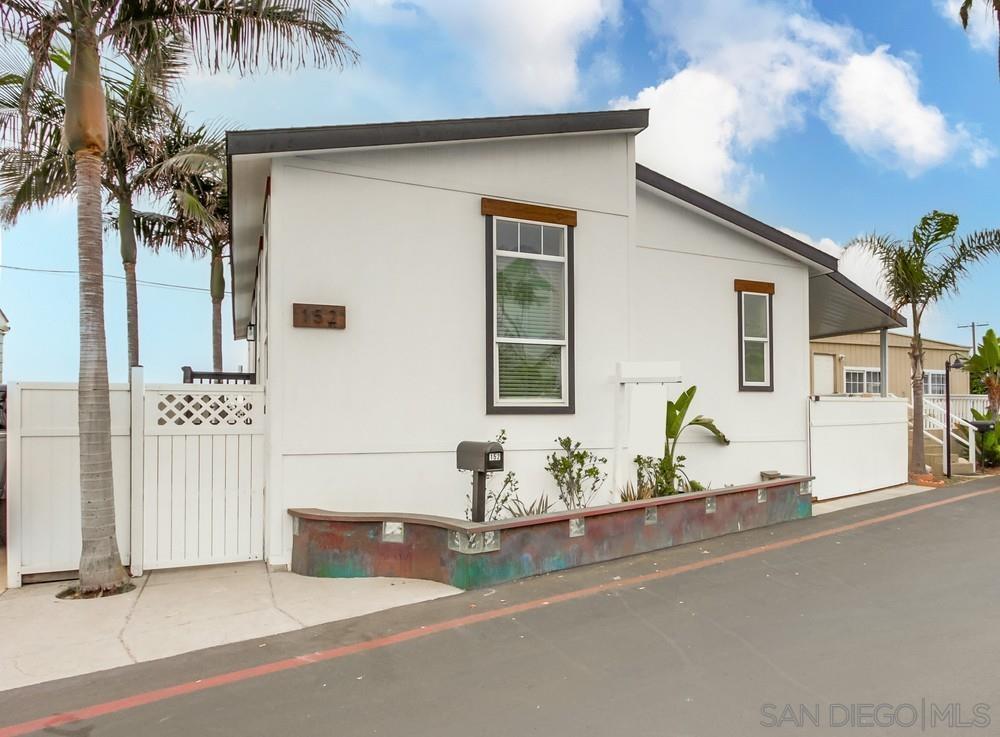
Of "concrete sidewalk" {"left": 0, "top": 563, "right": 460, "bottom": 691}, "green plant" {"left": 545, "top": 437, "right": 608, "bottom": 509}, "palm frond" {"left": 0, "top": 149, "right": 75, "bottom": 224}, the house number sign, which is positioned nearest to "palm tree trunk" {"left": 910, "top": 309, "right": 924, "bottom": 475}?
"green plant" {"left": 545, "top": 437, "right": 608, "bottom": 509}

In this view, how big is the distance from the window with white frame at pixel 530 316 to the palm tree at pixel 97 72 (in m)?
3.13

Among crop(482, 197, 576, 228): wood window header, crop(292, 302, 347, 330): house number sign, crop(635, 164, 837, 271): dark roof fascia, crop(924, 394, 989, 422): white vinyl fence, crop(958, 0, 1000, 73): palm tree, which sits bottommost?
crop(924, 394, 989, 422): white vinyl fence

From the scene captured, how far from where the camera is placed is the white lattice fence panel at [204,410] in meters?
6.33

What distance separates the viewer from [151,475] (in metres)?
6.27

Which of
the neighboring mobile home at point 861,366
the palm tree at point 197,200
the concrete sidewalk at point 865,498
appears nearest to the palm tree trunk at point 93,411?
the palm tree at point 197,200

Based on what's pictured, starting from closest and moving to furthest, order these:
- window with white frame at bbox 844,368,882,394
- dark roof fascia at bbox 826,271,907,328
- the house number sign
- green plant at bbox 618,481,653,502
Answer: the house number sign, green plant at bbox 618,481,653,502, dark roof fascia at bbox 826,271,907,328, window with white frame at bbox 844,368,882,394

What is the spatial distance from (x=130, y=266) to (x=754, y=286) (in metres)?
11.9

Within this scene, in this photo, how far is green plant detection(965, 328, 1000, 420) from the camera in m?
16.6

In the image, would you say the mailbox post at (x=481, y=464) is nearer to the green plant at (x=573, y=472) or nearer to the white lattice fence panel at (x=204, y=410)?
the green plant at (x=573, y=472)

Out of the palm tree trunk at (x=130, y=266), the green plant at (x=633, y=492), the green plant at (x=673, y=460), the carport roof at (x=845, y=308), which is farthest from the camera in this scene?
the palm tree trunk at (x=130, y=266)

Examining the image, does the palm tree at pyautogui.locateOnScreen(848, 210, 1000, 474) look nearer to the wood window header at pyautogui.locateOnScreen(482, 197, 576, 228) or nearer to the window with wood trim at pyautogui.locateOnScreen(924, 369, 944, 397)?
the wood window header at pyautogui.locateOnScreen(482, 197, 576, 228)

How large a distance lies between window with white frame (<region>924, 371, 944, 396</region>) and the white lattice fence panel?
25216 mm

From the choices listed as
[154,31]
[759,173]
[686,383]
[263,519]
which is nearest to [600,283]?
[686,383]

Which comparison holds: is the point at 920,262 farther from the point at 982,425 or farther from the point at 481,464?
the point at 481,464
